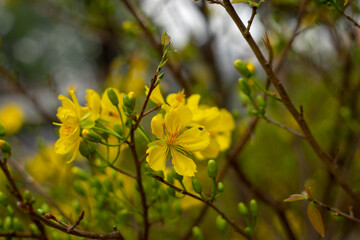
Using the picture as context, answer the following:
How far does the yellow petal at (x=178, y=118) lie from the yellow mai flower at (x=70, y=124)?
0.21m

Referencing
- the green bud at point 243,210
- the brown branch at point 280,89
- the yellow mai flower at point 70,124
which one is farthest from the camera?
the green bud at point 243,210

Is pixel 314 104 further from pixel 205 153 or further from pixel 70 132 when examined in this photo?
pixel 70 132

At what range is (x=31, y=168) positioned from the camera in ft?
7.44

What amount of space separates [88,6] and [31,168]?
1186mm

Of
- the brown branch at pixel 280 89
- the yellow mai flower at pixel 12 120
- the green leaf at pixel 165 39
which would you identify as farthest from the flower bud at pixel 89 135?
the yellow mai flower at pixel 12 120

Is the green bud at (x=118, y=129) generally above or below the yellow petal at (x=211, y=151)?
above

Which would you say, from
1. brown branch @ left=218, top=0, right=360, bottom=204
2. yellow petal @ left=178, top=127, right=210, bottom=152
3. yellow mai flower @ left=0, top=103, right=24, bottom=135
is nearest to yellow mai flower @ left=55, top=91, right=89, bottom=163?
yellow petal @ left=178, top=127, right=210, bottom=152

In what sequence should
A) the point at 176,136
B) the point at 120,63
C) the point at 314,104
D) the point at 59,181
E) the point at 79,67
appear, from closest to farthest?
the point at 176,136 < the point at 59,181 < the point at 120,63 < the point at 314,104 < the point at 79,67

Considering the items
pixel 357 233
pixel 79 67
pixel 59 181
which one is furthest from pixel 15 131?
pixel 79 67

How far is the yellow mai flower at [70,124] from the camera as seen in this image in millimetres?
792

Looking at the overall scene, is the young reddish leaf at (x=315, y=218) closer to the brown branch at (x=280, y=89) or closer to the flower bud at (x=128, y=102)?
the brown branch at (x=280, y=89)

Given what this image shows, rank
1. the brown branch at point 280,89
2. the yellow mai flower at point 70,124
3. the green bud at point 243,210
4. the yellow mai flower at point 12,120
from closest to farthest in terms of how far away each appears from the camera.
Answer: the brown branch at point 280,89 < the yellow mai flower at point 70,124 < the green bud at point 243,210 < the yellow mai flower at point 12,120

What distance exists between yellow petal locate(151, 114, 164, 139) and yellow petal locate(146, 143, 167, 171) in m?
0.03

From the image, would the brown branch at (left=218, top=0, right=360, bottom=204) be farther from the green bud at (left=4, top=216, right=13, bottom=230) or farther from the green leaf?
the green bud at (left=4, top=216, right=13, bottom=230)
